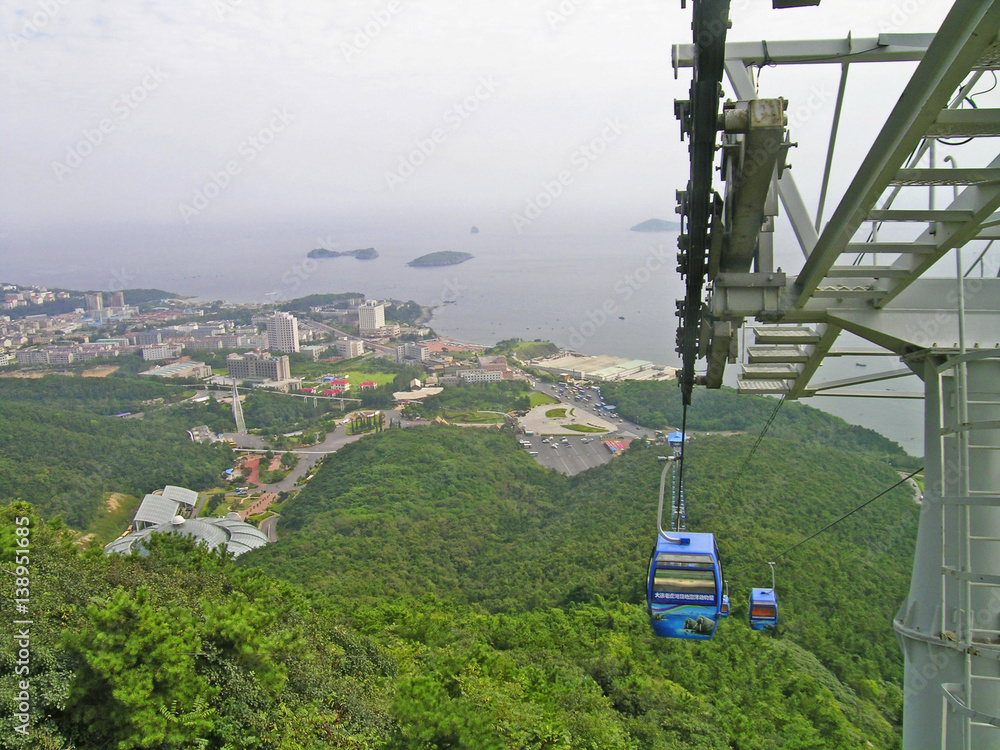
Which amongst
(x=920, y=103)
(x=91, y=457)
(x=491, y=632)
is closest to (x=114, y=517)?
(x=91, y=457)

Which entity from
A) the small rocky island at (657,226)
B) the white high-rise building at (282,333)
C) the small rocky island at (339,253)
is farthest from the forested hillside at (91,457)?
the small rocky island at (657,226)

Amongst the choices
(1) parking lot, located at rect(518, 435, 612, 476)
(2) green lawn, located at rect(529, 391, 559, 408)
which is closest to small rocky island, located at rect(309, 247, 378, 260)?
(2) green lawn, located at rect(529, 391, 559, 408)

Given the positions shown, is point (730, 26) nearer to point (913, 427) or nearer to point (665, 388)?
point (913, 427)

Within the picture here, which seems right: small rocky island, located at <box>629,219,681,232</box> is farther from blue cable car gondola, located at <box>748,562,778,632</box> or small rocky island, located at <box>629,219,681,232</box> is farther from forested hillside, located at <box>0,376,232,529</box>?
blue cable car gondola, located at <box>748,562,778,632</box>

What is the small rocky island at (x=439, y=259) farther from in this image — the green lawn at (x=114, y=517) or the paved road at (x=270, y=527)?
the paved road at (x=270, y=527)

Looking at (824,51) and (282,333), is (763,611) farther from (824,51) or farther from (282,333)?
(282,333)
